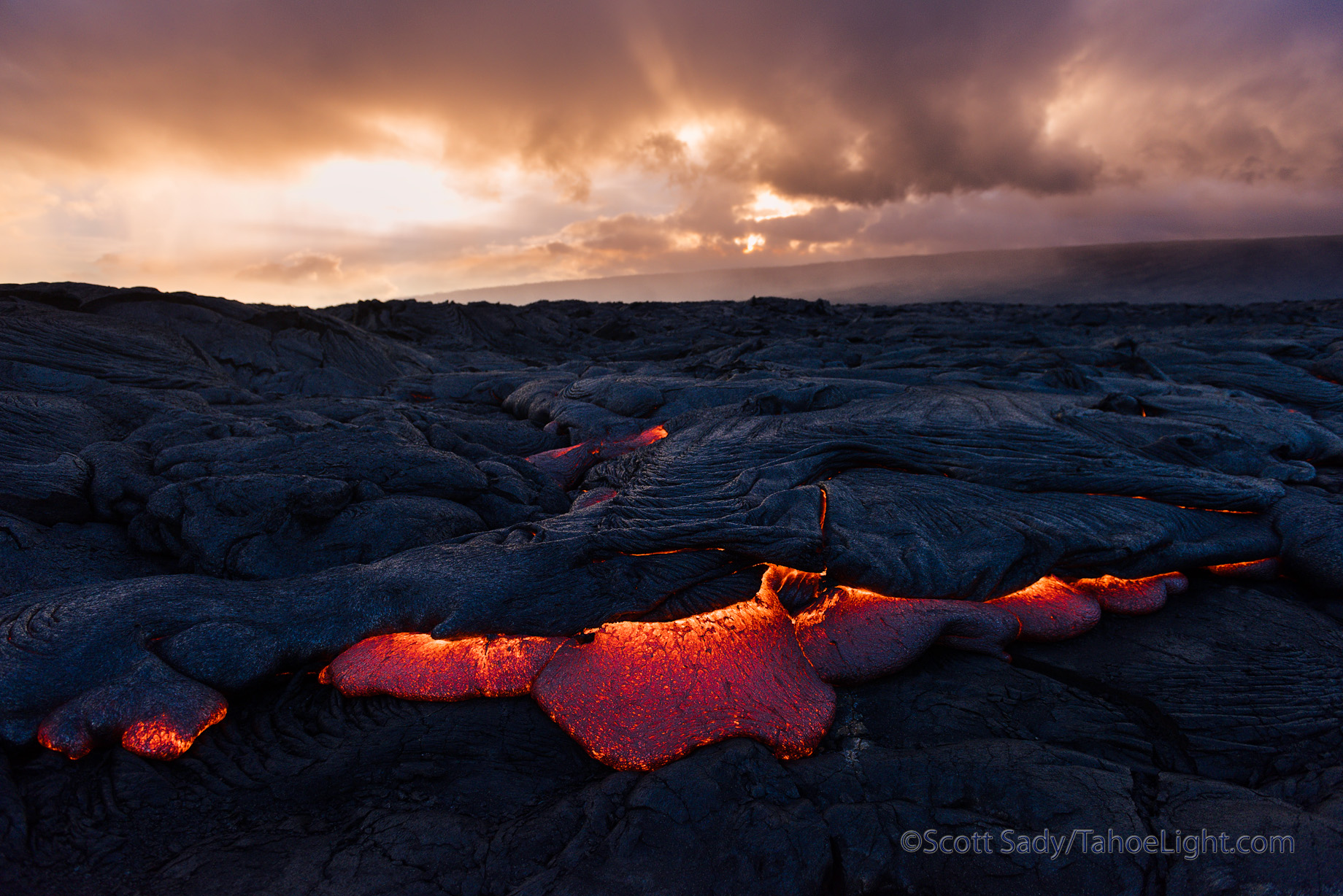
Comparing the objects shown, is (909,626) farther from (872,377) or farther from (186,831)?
(872,377)

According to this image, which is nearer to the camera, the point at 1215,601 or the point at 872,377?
the point at 1215,601

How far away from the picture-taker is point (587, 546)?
438cm

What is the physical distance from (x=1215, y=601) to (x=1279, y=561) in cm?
101

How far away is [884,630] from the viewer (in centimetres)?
401

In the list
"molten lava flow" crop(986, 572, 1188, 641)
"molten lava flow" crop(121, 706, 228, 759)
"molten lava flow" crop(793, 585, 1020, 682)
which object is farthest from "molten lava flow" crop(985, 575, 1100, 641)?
"molten lava flow" crop(121, 706, 228, 759)

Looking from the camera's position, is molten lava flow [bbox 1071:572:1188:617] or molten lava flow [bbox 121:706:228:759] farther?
molten lava flow [bbox 1071:572:1188:617]

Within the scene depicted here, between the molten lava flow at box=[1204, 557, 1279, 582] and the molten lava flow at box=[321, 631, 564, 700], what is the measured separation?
5779mm

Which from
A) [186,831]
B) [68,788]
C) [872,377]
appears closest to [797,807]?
[186,831]

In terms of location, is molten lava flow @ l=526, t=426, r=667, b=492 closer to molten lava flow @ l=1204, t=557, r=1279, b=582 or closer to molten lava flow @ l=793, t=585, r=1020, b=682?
molten lava flow @ l=793, t=585, r=1020, b=682

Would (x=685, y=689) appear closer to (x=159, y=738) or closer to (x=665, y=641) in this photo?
(x=665, y=641)

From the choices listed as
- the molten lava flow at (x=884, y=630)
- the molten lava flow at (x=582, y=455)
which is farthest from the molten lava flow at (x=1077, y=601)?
the molten lava flow at (x=582, y=455)

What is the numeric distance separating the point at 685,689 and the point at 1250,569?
17.2 feet

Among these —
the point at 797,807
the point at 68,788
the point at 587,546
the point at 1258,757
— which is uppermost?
the point at 587,546

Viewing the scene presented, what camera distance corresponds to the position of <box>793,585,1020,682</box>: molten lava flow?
150 inches
